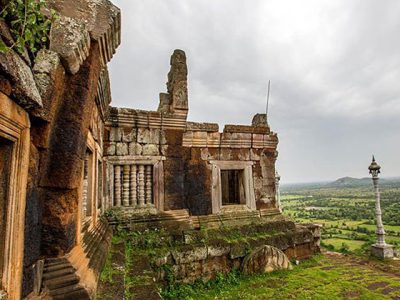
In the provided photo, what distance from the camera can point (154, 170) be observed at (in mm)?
5465

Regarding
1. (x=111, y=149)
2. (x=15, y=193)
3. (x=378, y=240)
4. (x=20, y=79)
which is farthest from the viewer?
(x=378, y=240)

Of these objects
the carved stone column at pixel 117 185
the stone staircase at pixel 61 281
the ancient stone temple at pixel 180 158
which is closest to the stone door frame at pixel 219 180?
the ancient stone temple at pixel 180 158

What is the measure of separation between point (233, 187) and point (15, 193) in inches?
275

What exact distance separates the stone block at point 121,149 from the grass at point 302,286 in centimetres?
275

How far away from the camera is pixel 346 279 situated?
5.48m

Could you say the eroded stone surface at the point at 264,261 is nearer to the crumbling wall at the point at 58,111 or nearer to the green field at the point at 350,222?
the crumbling wall at the point at 58,111

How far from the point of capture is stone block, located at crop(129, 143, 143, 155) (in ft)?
17.4

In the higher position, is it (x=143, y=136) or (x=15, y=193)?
(x=143, y=136)

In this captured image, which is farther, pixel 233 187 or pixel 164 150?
pixel 233 187

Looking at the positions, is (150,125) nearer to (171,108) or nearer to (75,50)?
(171,108)

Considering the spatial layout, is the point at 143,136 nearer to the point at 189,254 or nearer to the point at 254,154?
the point at 189,254

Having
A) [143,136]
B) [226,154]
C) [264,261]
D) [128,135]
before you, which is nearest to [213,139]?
[226,154]

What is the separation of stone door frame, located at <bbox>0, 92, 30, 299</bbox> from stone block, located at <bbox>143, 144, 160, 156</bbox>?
3767 mm

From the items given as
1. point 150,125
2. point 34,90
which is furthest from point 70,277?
point 150,125
